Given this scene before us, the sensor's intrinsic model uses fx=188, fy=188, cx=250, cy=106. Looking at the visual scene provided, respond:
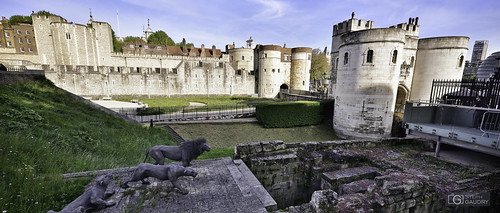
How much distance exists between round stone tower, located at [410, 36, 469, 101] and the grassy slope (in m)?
22.8

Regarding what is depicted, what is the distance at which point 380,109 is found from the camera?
14.4 meters

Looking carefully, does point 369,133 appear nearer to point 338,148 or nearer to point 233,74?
point 338,148

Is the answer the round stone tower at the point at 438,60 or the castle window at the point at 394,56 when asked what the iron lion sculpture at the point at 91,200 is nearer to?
the castle window at the point at 394,56

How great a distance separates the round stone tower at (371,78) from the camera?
13.8 m

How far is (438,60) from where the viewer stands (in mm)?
16750

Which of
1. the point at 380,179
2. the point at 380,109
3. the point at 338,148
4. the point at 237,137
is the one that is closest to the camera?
the point at 380,179

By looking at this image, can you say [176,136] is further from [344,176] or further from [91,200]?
[344,176]

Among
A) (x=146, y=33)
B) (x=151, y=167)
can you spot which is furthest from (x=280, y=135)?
(x=146, y=33)

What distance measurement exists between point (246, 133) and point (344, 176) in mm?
10658

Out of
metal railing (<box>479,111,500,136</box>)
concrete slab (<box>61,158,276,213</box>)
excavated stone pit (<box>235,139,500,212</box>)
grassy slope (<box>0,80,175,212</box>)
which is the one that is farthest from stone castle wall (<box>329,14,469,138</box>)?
grassy slope (<box>0,80,175,212</box>)

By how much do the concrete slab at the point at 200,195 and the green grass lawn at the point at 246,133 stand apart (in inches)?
335

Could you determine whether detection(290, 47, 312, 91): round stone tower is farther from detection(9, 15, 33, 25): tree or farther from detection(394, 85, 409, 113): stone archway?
detection(9, 15, 33, 25): tree

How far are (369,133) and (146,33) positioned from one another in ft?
293

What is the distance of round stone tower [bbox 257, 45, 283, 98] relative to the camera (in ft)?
114
